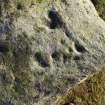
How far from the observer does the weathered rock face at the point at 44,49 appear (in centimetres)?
402

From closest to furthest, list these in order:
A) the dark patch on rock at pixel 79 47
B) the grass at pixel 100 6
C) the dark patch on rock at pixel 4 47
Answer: the dark patch on rock at pixel 4 47, the dark patch on rock at pixel 79 47, the grass at pixel 100 6

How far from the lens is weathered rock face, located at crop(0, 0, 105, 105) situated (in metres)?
4.02

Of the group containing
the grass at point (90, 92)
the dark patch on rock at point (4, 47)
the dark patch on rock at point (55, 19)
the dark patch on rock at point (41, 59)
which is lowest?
the grass at point (90, 92)

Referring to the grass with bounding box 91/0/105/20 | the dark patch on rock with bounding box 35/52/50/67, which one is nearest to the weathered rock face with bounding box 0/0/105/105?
the dark patch on rock with bounding box 35/52/50/67

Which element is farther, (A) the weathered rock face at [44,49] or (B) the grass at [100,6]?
(B) the grass at [100,6]

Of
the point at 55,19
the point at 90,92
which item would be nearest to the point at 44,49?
the point at 55,19

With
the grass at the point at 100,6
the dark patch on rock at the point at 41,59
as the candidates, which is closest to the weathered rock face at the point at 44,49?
the dark patch on rock at the point at 41,59

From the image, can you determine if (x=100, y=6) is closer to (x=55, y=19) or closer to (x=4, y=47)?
(x=55, y=19)

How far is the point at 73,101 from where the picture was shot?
5.20m

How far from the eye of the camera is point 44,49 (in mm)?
4047

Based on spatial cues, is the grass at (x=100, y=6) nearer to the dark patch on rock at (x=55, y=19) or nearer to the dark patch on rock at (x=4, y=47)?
the dark patch on rock at (x=55, y=19)

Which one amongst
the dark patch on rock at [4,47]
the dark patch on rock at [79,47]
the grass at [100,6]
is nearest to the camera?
the dark patch on rock at [4,47]

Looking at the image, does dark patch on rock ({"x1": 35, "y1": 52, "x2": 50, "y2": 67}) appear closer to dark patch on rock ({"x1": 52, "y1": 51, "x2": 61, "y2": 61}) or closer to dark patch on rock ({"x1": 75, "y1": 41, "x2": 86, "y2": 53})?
dark patch on rock ({"x1": 52, "y1": 51, "x2": 61, "y2": 61})

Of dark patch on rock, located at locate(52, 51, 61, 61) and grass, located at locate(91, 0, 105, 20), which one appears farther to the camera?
grass, located at locate(91, 0, 105, 20)
